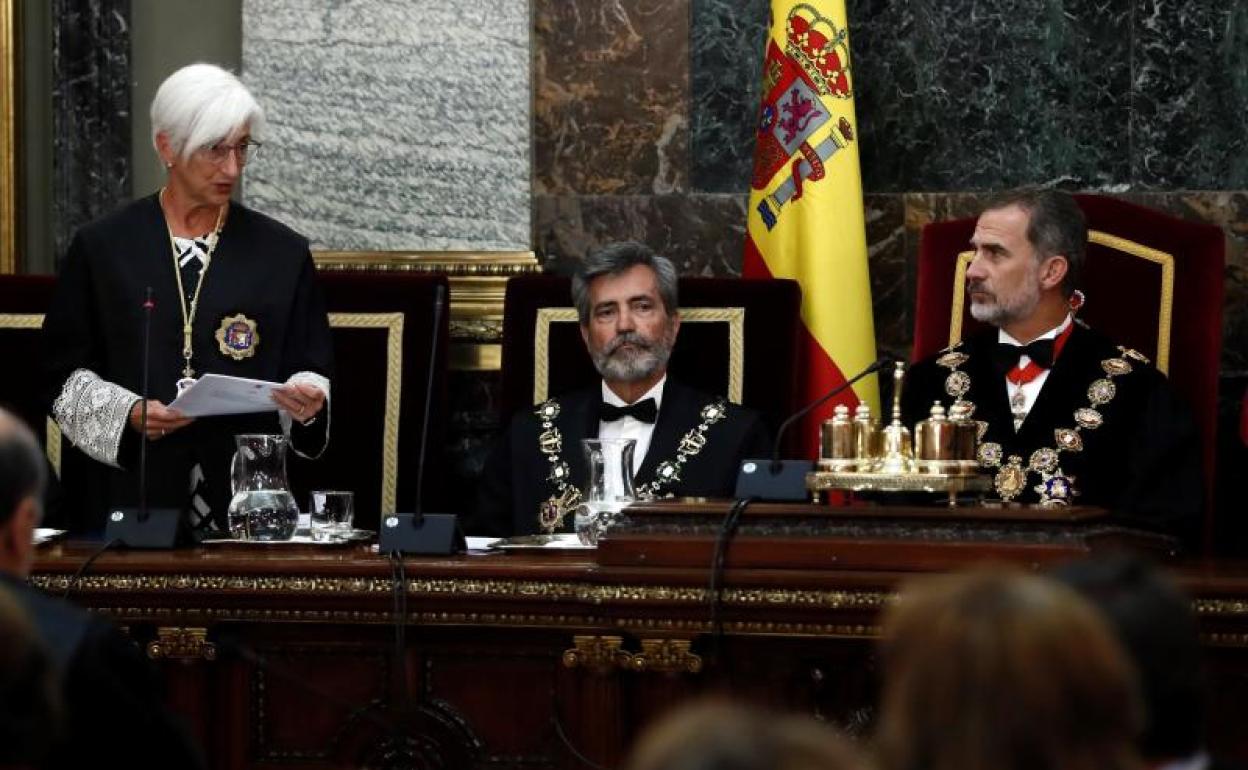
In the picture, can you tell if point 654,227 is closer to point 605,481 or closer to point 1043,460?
point 1043,460

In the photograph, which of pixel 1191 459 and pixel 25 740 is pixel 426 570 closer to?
pixel 1191 459

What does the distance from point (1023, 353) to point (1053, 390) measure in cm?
13

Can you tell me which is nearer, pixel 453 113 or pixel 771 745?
pixel 771 745

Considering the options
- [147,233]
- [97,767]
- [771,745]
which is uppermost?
[147,233]

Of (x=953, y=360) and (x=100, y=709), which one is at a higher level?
(x=953, y=360)

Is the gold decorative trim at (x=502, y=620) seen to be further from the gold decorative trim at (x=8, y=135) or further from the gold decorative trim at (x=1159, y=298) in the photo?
the gold decorative trim at (x=8, y=135)

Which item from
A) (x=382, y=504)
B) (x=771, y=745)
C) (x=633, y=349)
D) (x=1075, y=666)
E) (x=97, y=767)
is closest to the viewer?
(x=771, y=745)

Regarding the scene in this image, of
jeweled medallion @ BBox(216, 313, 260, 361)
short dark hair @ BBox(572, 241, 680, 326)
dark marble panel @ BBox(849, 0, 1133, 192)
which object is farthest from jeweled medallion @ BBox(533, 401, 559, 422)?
dark marble panel @ BBox(849, 0, 1133, 192)

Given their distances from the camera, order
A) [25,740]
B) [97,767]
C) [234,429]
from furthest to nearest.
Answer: [234,429] < [97,767] < [25,740]

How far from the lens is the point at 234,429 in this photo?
16.8ft

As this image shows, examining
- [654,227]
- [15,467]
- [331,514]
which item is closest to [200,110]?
[331,514]

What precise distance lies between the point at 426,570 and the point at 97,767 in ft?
5.46

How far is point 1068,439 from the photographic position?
5.35 meters

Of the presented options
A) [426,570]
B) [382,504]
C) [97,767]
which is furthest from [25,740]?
[382,504]
